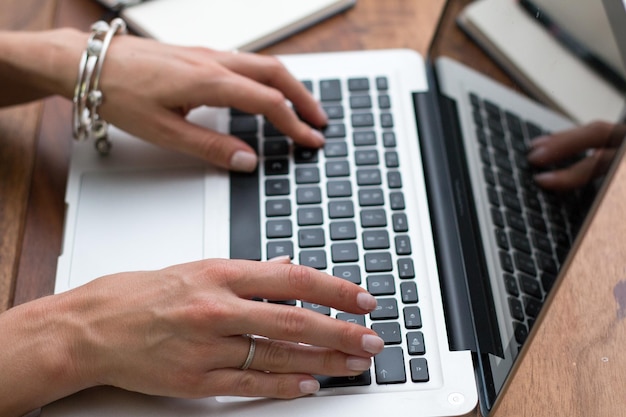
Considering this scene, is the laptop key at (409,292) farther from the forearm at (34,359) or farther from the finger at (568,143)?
the forearm at (34,359)

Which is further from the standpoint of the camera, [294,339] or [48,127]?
[48,127]

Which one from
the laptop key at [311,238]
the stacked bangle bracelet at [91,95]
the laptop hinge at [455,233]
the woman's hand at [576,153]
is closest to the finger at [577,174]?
the woman's hand at [576,153]

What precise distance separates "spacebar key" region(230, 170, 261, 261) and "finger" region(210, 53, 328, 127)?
89 mm

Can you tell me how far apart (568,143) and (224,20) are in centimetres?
45

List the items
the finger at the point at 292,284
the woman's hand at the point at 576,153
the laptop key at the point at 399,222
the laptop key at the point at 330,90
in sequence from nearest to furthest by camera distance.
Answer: the woman's hand at the point at 576,153, the finger at the point at 292,284, the laptop key at the point at 399,222, the laptop key at the point at 330,90

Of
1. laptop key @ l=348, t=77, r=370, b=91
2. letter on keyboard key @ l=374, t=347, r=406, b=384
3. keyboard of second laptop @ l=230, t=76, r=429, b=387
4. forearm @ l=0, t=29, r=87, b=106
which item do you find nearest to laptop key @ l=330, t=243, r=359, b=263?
keyboard of second laptop @ l=230, t=76, r=429, b=387

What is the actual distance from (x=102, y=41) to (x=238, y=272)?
1.06 feet

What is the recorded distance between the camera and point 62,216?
2.63 ft

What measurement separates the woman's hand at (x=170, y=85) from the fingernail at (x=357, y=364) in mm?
245

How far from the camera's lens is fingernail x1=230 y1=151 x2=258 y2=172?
803 mm

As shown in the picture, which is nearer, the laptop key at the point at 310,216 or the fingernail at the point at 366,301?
the fingernail at the point at 366,301

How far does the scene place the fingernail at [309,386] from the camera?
65 centimetres

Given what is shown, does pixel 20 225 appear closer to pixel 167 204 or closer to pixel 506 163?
pixel 167 204

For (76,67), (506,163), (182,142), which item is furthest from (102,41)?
(506,163)
